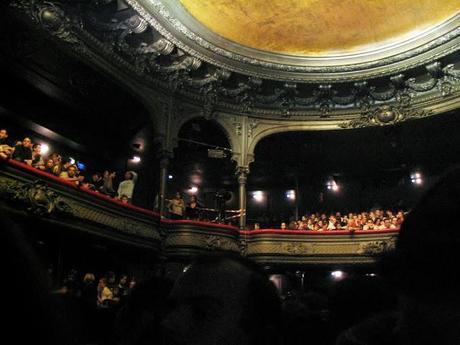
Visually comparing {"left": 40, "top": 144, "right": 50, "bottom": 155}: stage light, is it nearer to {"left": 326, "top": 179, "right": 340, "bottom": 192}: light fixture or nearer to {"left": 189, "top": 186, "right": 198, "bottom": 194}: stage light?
{"left": 189, "top": 186, "right": 198, "bottom": 194}: stage light

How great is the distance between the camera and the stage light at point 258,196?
73.9ft

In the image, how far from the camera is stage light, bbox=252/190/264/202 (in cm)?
2252

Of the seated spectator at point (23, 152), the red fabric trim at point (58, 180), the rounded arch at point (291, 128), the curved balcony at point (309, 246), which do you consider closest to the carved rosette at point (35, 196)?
the red fabric trim at point (58, 180)

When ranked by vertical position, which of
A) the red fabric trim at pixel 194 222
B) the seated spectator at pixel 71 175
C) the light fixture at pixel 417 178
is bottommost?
the red fabric trim at pixel 194 222

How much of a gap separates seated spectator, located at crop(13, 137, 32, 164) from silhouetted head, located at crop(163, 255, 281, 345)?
34.1ft

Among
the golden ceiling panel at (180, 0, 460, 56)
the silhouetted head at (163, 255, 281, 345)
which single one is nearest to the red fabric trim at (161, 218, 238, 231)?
the golden ceiling panel at (180, 0, 460, 56)

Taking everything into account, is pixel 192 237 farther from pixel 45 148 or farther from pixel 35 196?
pixel 45 148

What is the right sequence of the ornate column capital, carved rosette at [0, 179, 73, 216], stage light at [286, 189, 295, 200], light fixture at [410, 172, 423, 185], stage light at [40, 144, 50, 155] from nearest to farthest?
carved rosette at [0, 179, 73, 216], stage light at [40, 144, 50, 155], the ornate column capital, light fixture at [410, 172, 423, 185], stage light at [286, 189, 295, 200]

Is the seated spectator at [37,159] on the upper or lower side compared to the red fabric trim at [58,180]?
upper

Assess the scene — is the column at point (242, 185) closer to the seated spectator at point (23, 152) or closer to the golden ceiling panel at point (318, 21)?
the golden ceiling panel at point (318, 21)

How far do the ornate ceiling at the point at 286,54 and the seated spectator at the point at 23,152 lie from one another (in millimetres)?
3181

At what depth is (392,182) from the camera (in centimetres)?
2114

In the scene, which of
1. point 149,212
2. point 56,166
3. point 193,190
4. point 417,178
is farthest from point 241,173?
point 417,178

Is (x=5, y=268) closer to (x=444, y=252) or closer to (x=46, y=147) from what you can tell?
(x=444, y=252)
